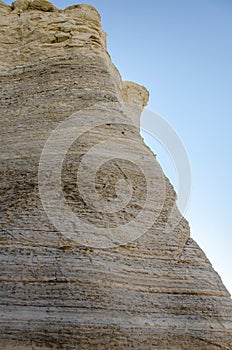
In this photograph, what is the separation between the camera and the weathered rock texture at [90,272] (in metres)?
4.33

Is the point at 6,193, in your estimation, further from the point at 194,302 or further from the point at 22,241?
the point at 194,302

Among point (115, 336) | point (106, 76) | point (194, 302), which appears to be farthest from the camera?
point (106, 76)

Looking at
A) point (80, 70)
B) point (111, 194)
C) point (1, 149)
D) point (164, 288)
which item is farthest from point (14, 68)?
point (164, 288)

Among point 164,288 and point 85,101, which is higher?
point 85,101

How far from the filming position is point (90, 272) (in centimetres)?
481

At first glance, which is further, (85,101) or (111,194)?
(85,101)

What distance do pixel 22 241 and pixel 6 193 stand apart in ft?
4.18

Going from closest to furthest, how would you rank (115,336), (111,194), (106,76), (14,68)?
(115,336)
(111,194)
(106,76)
(14,68)

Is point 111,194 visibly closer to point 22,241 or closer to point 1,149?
point 22,241

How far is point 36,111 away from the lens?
7.70 meters

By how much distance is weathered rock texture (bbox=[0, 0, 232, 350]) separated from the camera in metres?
4.33

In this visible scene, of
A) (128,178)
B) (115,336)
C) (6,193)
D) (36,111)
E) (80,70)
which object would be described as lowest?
(115,336)

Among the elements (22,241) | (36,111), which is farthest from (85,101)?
(22,241)

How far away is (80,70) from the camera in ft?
28.1
